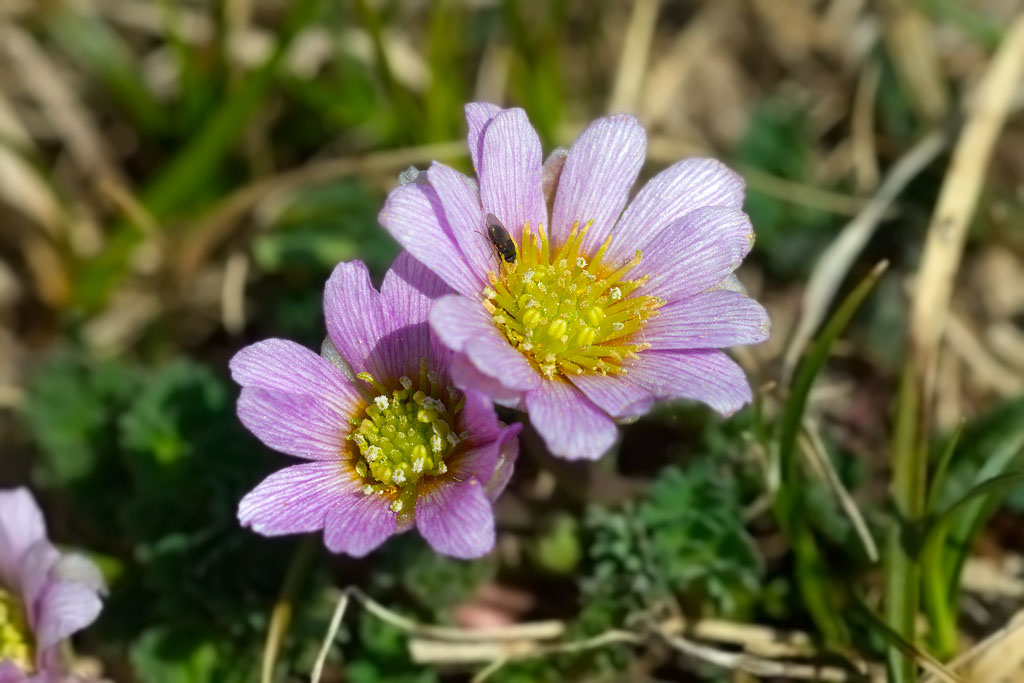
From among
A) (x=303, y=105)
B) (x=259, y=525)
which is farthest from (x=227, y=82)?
(x=259, y=525)

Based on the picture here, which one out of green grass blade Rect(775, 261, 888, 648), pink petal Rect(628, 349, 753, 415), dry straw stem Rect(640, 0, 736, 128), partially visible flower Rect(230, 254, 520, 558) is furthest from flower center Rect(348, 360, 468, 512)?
dry straw stem Rect(640, 0, 736, 128)

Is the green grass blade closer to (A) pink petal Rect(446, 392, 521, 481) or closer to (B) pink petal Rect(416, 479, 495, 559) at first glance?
(A) pink petal Rect(446, 392, 521, 481)

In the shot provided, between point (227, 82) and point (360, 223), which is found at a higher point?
point (227, 82)

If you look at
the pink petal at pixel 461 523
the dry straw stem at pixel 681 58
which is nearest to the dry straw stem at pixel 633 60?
the dry straw stem at pixel 681 58

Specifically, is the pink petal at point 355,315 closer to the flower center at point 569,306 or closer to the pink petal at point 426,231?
the pink petal at point 426,231

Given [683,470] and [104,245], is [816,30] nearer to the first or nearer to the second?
[683,470]
